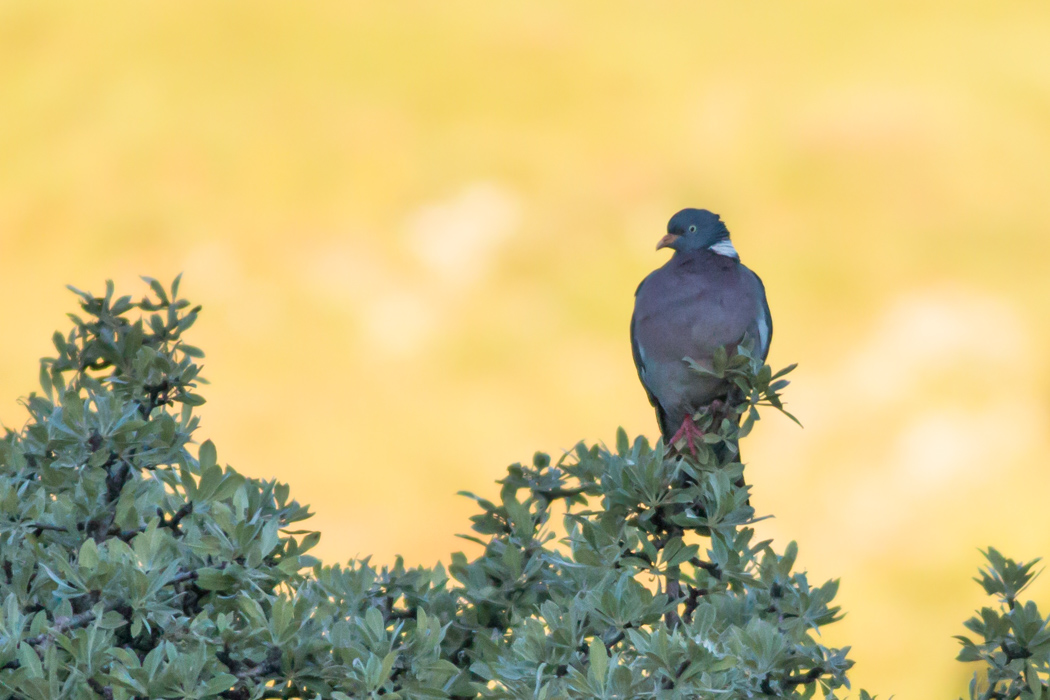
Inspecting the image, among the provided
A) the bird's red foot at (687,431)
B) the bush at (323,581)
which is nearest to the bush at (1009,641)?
the bush at (323,581)

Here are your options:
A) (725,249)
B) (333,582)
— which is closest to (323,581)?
(333,582)

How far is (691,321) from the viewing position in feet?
11.7

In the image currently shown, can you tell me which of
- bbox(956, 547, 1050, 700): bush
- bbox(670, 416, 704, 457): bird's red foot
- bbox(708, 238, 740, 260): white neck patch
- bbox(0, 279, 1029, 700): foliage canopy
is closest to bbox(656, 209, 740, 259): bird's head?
bbox(708, 238, 740, 260): white neck patch

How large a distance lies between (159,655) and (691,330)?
2.07m

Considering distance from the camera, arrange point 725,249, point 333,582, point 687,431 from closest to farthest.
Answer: point 333,582 < point 687,431 < point 725,249

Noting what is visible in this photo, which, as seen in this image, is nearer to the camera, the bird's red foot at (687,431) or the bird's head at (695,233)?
the bird's red foot at (687,431)

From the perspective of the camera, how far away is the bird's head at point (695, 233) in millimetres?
3979

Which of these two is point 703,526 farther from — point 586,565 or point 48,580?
point 48,580

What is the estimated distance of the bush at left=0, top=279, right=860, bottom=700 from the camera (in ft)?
6.75

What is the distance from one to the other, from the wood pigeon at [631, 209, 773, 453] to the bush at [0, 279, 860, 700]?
28.1 inches

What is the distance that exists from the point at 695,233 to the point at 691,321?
0.55 metres

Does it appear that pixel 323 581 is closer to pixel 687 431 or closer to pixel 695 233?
pixel 687 431

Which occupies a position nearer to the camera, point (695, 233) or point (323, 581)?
point (323, 581)

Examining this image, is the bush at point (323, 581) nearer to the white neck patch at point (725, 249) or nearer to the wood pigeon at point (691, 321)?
the wood pigeon at point (691, 321)
